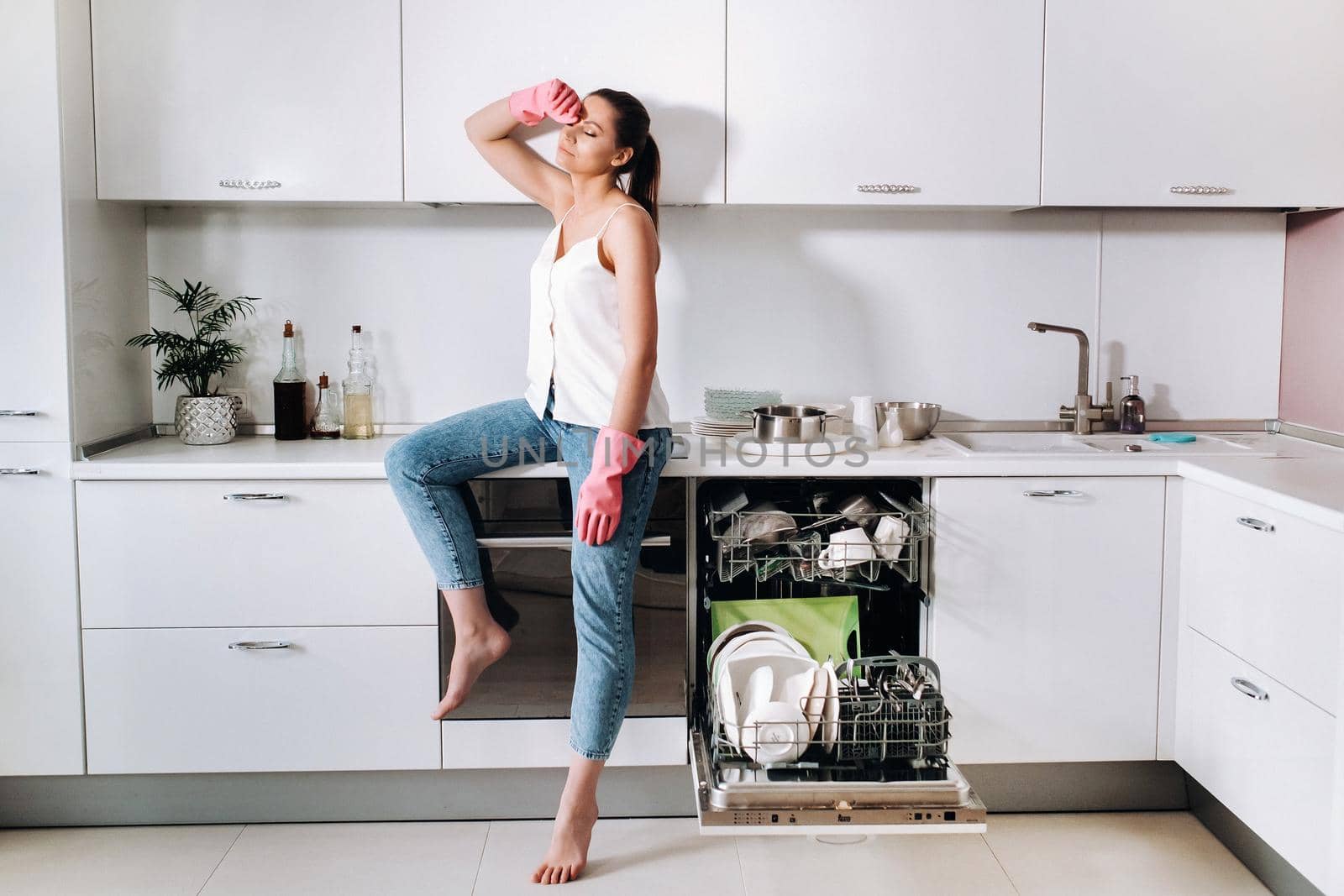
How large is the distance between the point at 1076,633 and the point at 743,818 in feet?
2.98

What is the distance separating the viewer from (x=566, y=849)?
2.25 metres

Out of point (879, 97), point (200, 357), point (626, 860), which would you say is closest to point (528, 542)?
point (626, 860)

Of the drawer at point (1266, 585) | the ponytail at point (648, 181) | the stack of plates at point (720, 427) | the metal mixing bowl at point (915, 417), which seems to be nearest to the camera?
the drawer at point (1266, 585)

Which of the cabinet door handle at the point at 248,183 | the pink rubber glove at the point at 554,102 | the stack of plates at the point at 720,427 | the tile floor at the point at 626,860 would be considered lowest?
the tile floor at the point at 626,860

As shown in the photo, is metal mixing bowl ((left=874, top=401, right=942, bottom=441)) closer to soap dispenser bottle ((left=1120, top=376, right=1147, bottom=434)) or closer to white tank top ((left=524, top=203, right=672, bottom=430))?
soap dispenser bottle ((left=1120, top=376, right=1147, bottom=434))

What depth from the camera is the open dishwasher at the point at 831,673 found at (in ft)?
6.52

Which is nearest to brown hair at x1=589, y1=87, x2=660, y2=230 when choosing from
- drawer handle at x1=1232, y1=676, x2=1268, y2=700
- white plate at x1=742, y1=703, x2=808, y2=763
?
white plate at x1=742, y1=703, x2=808, y2=763

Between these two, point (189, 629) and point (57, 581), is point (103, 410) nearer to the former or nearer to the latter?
point (57, 581)

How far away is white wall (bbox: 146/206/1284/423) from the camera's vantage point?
2834 mm

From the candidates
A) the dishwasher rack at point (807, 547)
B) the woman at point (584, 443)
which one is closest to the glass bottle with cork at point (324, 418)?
the woman at point (584, 443)

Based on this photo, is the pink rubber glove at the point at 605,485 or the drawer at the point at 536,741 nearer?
the pink rubber glove at the point at 605,485

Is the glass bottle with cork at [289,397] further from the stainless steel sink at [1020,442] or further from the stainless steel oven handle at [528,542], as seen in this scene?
the stainless steel sink at [1020,442]

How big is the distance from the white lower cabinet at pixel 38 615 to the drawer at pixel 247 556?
0.05 meters

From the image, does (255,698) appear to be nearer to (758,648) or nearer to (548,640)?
(548,640)
